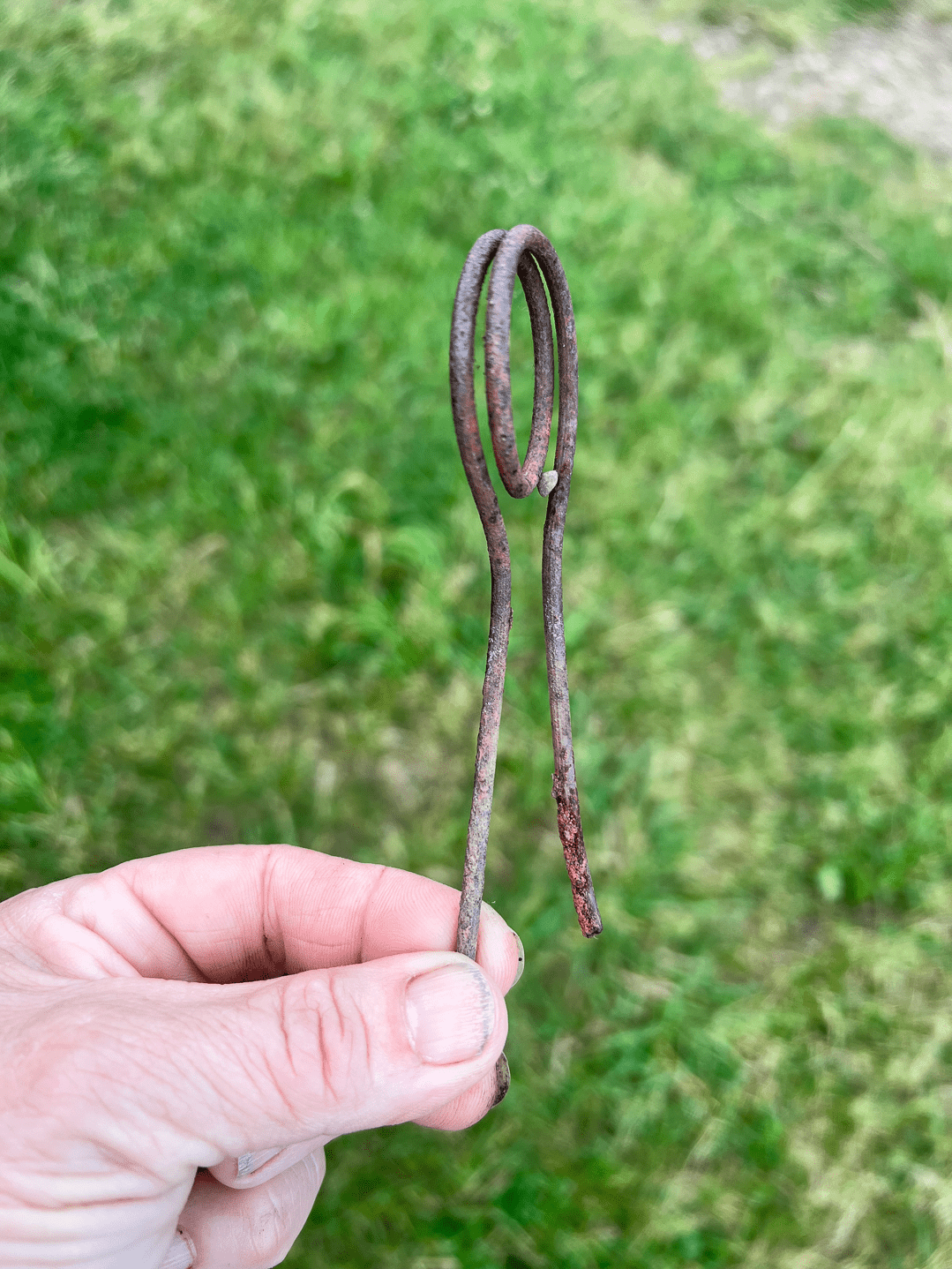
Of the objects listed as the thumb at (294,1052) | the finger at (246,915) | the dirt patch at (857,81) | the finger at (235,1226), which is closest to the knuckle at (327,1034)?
the thumb at (294,1052)

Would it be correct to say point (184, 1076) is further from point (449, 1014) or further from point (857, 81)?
point (857, 81)

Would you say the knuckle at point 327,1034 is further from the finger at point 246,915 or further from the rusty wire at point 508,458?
the finger at point 246,915

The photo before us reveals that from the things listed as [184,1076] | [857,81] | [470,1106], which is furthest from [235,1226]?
[857,81]

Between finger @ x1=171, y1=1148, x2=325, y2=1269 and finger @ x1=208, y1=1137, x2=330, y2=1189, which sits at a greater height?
finger @ x1=208, y1=1137, x2=330, y2=1189

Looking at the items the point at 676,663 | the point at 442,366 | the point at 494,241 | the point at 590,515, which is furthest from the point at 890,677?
the point at 494,241

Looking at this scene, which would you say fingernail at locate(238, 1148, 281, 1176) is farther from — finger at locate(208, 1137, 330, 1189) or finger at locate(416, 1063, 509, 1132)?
finger at locate(416, 1063, 509, 1132)

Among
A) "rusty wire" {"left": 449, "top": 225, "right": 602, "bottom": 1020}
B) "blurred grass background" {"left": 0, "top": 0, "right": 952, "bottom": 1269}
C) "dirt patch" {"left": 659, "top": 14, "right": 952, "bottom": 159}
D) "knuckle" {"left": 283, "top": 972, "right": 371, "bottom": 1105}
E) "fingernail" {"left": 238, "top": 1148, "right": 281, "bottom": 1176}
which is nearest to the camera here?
"rusty wire" {"left": 449, "top": 225, "right": 602, "bottom": 1020}

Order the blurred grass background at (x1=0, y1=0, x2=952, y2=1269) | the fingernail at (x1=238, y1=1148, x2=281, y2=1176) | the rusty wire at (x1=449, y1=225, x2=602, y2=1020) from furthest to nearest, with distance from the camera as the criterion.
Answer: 1. the blurred grass background at (x1=0, y1=0, x2=952, y2=1269)
2. the fingernail at (x1=238, y1=1148, x2=281, y2=1176)
3. the rusty wire at (x1=449, y1=225, x2=602, y2=1020)

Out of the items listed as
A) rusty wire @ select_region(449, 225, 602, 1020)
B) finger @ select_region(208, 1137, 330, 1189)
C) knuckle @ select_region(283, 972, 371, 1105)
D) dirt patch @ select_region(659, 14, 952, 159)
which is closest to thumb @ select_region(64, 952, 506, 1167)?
knuckle @ select_region(283, 972, 371, 1105)
